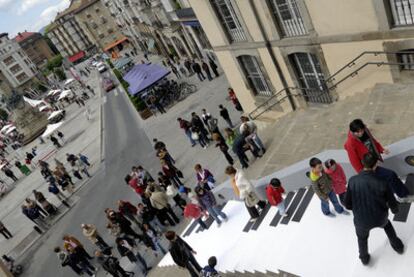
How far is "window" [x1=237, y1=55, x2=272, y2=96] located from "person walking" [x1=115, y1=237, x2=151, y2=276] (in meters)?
8.95

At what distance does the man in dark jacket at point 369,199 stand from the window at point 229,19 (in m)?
12.2

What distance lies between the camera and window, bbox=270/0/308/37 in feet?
42.1

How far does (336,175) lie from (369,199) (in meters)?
1.78

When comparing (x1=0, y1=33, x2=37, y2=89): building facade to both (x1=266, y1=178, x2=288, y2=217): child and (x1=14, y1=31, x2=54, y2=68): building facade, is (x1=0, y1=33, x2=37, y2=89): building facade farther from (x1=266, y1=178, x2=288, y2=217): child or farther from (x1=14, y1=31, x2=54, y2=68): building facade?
(x1=266, y1=178, x2=288, y2=217): child

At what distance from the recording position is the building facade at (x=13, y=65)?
9685 cm

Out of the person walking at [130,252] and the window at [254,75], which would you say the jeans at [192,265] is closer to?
the person walking at [130,252]

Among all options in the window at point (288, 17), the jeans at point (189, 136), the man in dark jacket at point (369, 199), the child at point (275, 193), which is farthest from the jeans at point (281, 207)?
the jeans at point (189, 136)

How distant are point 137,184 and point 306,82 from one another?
26.4 feet

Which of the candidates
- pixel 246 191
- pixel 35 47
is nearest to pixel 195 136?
pixel 246 191

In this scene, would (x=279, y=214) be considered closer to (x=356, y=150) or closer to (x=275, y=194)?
(x=275, y=194)

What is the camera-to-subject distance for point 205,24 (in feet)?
58.5

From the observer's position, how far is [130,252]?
11.9m

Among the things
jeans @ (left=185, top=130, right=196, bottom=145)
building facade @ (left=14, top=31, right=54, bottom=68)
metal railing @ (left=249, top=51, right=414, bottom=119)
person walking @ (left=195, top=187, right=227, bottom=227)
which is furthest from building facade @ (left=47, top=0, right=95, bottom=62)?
person walking @ (left=195, top=187, right=227, bottom=227)

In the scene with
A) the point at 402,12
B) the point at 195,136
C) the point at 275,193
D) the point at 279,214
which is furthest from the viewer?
the point at 195,136
